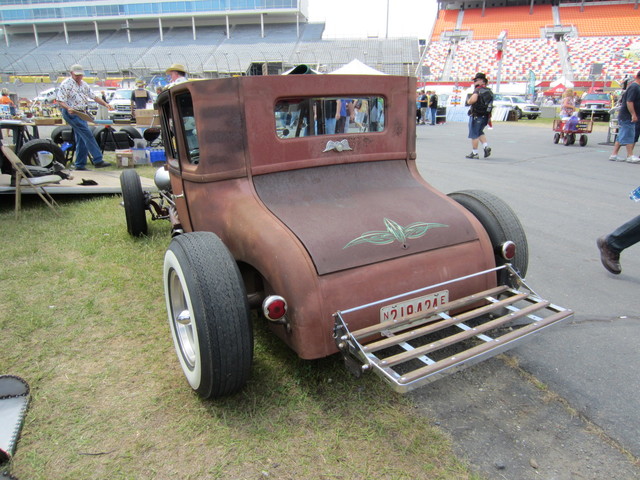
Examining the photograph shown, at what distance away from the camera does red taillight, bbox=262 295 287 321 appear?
2160mm

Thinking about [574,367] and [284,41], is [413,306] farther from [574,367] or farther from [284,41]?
[284,41]

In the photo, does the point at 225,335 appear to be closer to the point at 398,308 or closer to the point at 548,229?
the point at 398,308

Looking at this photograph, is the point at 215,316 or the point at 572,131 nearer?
the point at 215,316

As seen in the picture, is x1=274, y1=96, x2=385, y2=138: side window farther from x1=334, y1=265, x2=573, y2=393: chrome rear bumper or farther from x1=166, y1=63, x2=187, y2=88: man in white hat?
x1=166, y1=63, x2=187, y2=88: man in white hat

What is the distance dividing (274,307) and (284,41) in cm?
6206

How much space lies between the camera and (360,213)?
8.86 feet

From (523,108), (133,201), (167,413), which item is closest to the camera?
(167,413)

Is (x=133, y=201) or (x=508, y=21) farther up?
(x=508, y=21)

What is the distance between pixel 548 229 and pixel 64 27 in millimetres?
77838

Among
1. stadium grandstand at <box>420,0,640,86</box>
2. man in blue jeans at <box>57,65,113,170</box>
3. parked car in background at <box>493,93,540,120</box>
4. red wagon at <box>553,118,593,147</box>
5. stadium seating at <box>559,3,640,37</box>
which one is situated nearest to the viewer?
man in blue jeans at <box>57,65,113,170</box>

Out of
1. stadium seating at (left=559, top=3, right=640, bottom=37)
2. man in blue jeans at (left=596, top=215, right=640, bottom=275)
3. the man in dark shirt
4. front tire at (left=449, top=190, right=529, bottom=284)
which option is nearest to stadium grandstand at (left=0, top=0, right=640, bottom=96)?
stadium seating at (left=559, top=3, right=640, bottom=37)

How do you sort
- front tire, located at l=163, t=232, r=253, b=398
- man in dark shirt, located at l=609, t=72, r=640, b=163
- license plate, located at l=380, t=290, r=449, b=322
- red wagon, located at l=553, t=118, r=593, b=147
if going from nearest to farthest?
front tire, located at l=163, t=232, r=253, b=398 → license plate, located at l=380, t=290, r=449, b=322 → man in dark shirt, located at l=609, t=72, r=640, b=163 → red wagon, located at l=553, t=118, r=593, b=147

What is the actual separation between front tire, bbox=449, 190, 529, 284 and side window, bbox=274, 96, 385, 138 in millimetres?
899

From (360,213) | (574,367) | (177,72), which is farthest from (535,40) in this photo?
(360,213)
